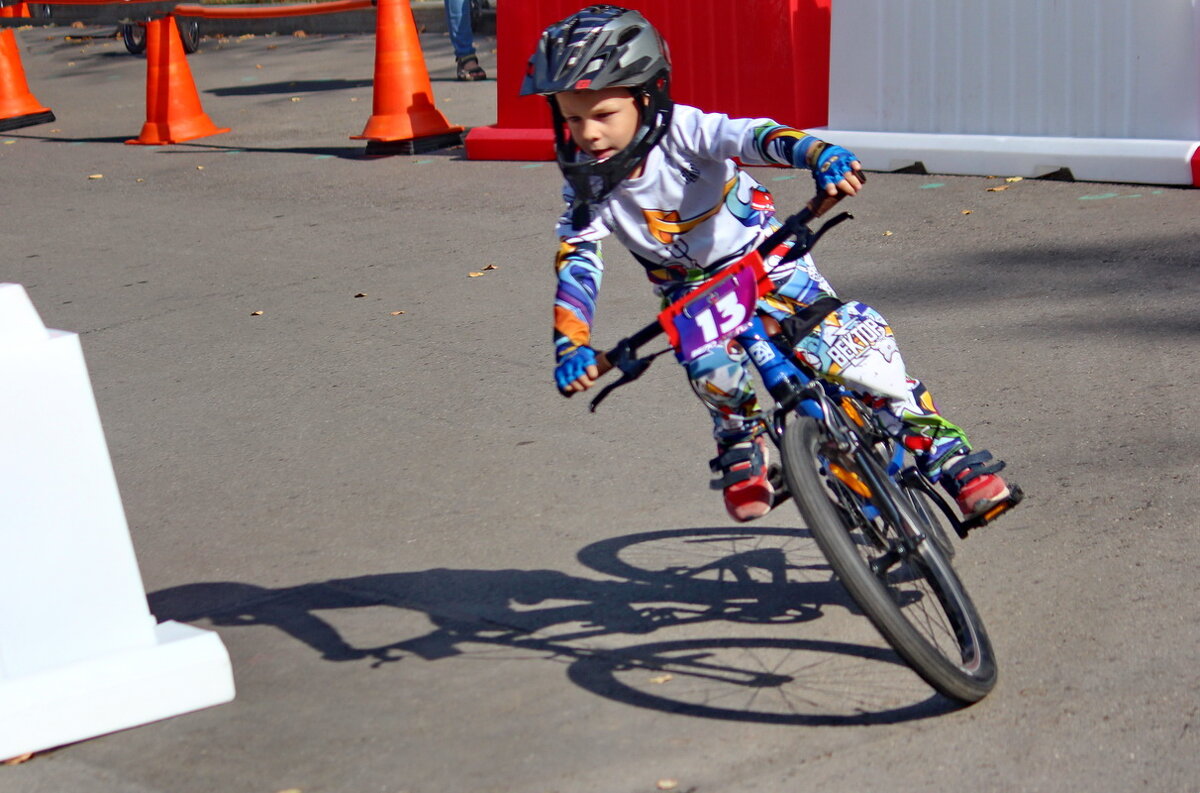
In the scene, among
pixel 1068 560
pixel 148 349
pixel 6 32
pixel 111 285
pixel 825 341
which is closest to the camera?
pixel 825 341

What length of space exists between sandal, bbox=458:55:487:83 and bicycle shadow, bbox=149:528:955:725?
478 inches

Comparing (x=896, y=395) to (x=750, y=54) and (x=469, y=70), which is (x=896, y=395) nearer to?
(x=750, y=54)

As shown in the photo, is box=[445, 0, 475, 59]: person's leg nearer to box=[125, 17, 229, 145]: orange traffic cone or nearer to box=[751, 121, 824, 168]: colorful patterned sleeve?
box=[125, 17, 229, 145]: orange traffic cone

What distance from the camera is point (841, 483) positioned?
3.35 m

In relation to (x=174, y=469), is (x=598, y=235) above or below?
above

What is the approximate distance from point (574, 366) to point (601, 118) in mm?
655

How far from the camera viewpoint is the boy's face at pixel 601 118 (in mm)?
3533

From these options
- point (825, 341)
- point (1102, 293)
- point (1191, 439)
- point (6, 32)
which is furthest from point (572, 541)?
point (6, 32)

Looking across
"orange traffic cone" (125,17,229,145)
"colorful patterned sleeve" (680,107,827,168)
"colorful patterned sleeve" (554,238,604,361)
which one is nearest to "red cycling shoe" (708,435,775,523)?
"colorful patterned sleeve" (554,238,604,361)

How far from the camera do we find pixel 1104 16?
8461 mm

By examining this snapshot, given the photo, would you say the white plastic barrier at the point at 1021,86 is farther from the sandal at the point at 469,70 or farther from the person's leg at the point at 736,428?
the sandal at the point at 469,70

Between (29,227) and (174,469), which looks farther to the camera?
(29,227)

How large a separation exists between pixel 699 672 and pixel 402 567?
1168 mm

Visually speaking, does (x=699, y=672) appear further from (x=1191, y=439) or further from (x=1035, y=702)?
(x=1191, y=439)
